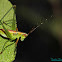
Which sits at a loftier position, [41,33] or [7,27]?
[7,27]

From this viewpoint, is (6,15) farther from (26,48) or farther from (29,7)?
(26,48)

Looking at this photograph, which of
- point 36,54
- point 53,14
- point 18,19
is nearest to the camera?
point 53,14

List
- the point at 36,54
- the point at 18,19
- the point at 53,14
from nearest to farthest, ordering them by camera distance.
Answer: the point at 53,14 → the point at 36,54 → the point at 18,19

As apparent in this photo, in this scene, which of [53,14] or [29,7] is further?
[29,7]

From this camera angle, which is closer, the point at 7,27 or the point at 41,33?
the point at 41,33

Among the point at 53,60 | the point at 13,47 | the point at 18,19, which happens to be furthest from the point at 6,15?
the point at 53,60

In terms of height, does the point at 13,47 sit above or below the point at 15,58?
above

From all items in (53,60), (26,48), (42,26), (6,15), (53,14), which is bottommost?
(53,60)
